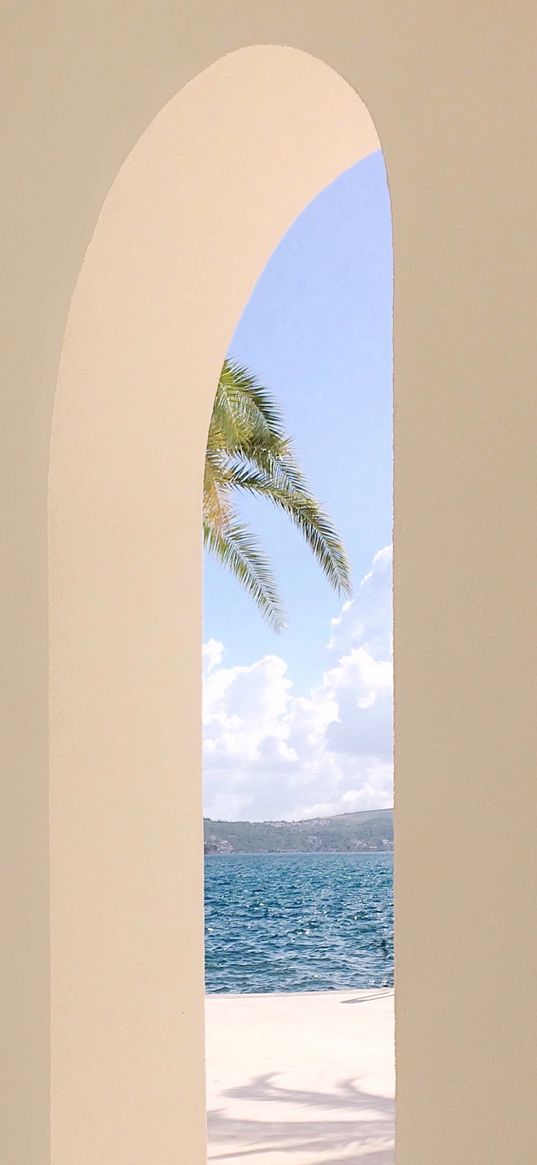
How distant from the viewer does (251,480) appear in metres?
8.83

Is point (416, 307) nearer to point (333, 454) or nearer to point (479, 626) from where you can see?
point (479, 626)

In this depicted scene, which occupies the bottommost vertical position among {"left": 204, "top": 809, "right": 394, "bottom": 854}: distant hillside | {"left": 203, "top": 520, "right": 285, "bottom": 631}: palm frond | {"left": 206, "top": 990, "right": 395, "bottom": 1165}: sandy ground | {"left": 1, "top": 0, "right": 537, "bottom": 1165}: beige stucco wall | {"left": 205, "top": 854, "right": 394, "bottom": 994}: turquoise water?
{"left": 205, "top": 854, "right": 394, "bottom": 994}: turquoise water

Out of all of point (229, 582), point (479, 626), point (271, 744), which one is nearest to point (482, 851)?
point (479, 626)

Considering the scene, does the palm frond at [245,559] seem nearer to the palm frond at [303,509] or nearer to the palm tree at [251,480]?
the palm tree at [251,480]

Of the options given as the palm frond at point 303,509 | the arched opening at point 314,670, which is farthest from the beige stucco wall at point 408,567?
the arched opening at point 314,670

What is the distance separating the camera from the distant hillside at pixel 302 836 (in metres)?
39.8

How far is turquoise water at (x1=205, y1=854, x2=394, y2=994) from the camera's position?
3050 cm

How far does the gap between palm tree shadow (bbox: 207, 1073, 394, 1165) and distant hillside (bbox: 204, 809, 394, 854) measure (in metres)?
32.0

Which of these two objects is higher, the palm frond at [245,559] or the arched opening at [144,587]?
the palm frond at [245,559]

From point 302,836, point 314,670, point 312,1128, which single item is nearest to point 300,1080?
point 312,1128

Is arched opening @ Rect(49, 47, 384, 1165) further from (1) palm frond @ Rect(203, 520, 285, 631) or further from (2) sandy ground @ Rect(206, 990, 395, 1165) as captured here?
(1) palm frond @ Rect(203, 520, 285, 631)

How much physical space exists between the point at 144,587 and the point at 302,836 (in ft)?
128

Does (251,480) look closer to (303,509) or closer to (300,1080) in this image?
(303,509)

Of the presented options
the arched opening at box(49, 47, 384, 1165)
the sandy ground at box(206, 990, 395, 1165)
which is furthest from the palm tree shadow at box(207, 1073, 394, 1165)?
the arched opening at box(49, 47, 384, 1165)
